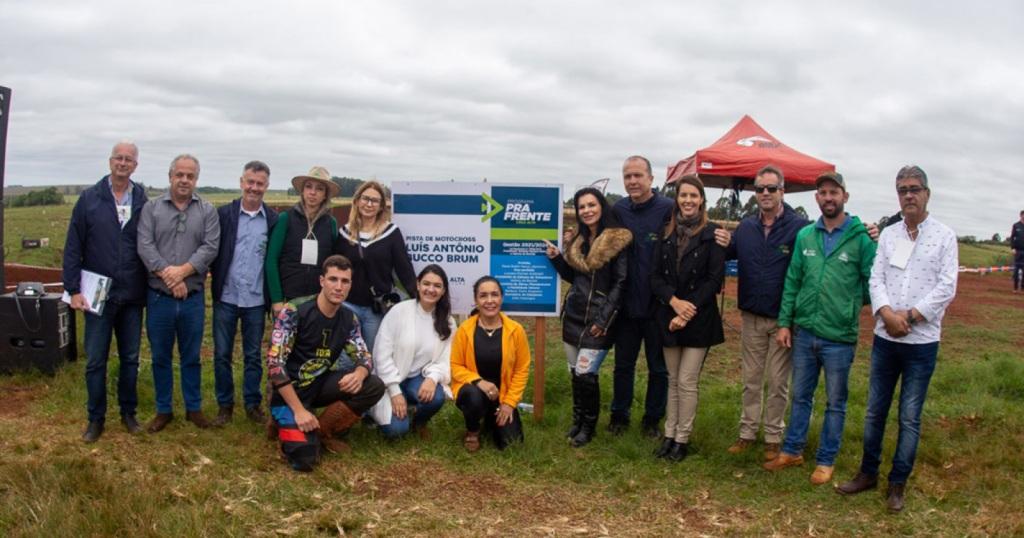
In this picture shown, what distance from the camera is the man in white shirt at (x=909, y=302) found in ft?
14.6

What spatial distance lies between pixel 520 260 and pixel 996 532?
3.80 metres

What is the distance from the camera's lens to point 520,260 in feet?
21.1

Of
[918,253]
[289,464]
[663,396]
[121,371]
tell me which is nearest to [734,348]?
[663,396]

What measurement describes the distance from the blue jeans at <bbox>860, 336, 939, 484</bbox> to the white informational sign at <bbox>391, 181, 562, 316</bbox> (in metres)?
2.56

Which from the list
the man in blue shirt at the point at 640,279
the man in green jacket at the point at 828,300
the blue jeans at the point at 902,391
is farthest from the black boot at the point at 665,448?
the blue jeans at the point at 902,391

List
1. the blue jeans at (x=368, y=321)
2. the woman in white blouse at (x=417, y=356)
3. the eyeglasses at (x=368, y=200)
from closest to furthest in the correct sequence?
the woman in white blouse at (x=417, y=356)
the eyeglasses at (x=368, y=200)
the blue jeans at (x=368, y=321)

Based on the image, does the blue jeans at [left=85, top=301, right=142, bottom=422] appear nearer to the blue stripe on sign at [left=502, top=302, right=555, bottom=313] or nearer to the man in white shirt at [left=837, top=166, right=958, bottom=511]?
the blue stripe on sign at [left=502, top=302, right=555, bottom=313]

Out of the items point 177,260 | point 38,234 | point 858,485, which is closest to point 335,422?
point 177,260

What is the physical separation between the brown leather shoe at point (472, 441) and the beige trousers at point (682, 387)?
4.76 feet

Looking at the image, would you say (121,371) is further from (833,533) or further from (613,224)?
(833,533)

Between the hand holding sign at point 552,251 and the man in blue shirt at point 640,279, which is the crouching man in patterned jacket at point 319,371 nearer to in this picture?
the hand holding sign at point 552,251

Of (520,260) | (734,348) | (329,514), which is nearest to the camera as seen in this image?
(329,514)

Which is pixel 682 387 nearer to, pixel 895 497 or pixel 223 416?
pixel 895 497

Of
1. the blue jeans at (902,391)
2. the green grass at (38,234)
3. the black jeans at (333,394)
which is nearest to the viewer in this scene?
the blue jeans at (902,391)
